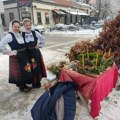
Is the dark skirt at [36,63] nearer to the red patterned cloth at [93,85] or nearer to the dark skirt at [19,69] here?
the dark skirt at [19,69]

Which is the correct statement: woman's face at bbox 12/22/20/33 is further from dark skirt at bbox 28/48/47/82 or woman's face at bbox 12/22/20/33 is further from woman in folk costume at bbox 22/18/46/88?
dark skirt at bbox 28/48/47/82

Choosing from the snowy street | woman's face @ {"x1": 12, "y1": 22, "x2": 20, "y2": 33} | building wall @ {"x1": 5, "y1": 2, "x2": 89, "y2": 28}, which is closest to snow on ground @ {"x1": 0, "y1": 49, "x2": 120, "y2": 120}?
the snowy street

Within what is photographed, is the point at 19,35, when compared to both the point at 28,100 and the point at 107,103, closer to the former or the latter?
the point at 28,100

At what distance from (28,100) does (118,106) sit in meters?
1.74

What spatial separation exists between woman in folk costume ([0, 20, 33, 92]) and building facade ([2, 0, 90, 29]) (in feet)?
63.9

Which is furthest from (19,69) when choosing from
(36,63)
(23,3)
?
(23,3)

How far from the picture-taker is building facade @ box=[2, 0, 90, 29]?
2299 cm

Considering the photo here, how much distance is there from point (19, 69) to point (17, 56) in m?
0.27

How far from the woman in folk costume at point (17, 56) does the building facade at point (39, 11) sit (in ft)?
63.9

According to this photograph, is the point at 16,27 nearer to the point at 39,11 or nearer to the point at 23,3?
the point at 23,3

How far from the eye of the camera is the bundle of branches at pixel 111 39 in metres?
3.91

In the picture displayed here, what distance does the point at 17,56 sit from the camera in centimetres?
355

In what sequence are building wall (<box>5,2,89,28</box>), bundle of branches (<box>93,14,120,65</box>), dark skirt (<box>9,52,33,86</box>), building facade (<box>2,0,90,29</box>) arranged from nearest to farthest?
dark skirt (<box>9,52,33,86</box>) < bundle of branches (<box>93,14,120,65</box>) < building facade (<box>2,0,90,29</box>) < building wall (<box>5,2,89,28</box>)

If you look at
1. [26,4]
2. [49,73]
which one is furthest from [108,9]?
[49,73]
